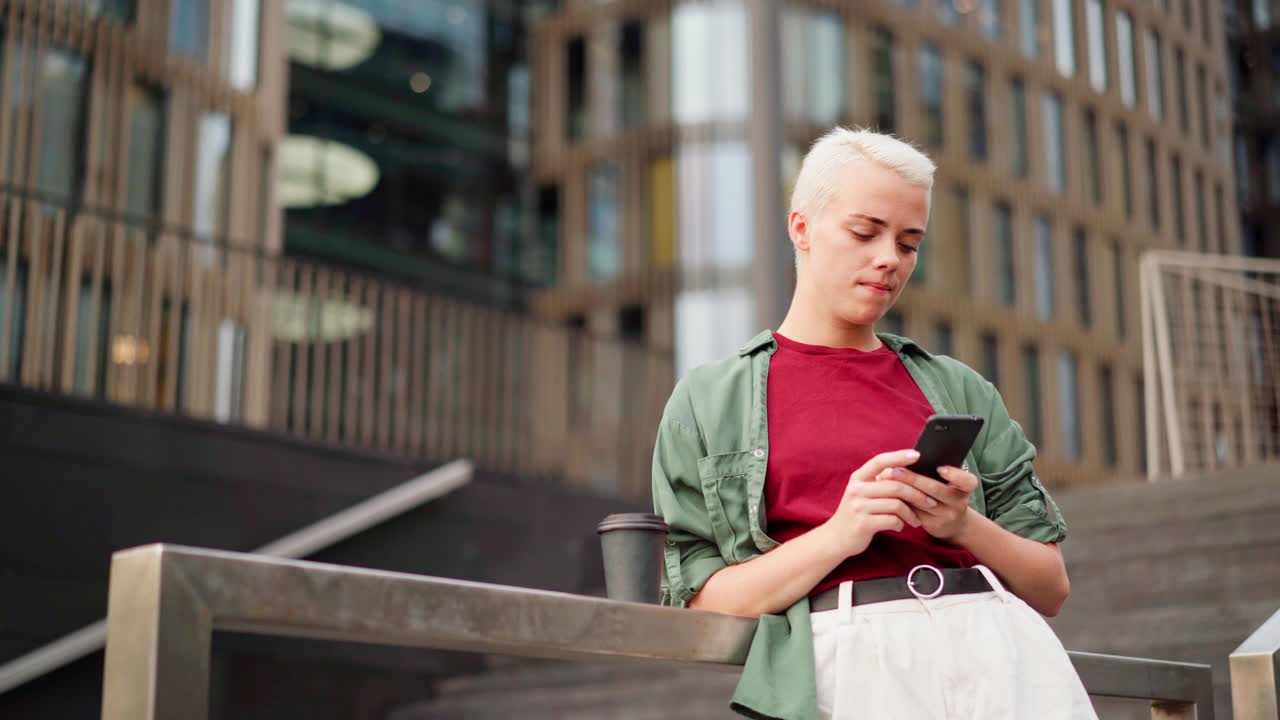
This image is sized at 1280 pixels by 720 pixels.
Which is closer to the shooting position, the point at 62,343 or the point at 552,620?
the point at 552,620

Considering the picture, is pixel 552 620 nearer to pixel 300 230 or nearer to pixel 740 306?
pixel 740 306

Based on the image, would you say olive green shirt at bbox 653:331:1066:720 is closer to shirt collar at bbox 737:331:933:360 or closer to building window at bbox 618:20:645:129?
shirt collar at bbox 737:331:933:360

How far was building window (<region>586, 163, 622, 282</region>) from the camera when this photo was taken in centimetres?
1692

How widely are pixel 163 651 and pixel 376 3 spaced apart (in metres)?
18.1

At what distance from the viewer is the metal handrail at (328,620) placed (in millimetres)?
1483

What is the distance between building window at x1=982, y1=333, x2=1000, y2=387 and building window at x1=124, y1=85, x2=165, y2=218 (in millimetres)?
9330

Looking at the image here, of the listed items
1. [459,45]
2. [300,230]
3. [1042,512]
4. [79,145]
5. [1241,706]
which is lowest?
[1241,706]

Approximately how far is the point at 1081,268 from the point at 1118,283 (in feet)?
1.88

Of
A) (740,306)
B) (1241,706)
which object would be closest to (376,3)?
(740,306)

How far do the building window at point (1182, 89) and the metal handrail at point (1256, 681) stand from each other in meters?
12.7

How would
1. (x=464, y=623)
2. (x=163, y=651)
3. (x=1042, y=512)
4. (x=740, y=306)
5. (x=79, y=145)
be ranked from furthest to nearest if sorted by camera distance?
(x=740, y=306)
(x=79, y=145)
(x=1042, y=512)
(x=464, y=623)
(x=163, y=651)

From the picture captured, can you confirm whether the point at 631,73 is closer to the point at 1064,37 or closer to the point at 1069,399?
the point at 1064,37

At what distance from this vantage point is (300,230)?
18.1m

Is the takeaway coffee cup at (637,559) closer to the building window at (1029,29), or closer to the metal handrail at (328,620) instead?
the metal handrail at (328,620)
